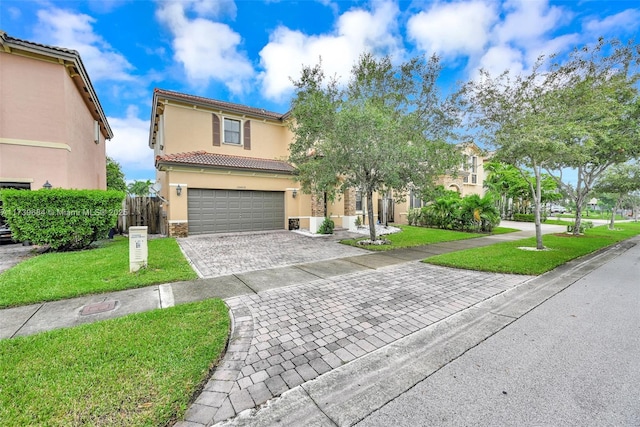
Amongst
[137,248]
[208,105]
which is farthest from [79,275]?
[208,105]

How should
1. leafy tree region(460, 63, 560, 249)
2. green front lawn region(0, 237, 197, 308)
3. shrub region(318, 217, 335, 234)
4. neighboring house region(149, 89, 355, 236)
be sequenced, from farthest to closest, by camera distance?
shrub region(318, 217, 335, 234) < neighboring house region(149, 89, 355, 236) < leafy tree region(460, 63, 560, 249) < green front lawn region(0, 237, 197, 308)

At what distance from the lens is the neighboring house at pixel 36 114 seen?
9.83m

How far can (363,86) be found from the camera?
11852 millimetres

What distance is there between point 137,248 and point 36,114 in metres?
8.85

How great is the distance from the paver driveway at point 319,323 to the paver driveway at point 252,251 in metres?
2.18

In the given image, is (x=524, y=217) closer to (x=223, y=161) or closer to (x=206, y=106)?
(x=223, y=161)

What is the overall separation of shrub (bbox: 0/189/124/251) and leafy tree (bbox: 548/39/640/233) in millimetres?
14647

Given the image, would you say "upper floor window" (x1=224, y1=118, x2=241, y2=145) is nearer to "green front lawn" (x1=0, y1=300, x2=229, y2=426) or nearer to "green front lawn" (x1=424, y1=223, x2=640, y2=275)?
"green front lawn" (x1=424, y1=223, x2=640, y2=275)

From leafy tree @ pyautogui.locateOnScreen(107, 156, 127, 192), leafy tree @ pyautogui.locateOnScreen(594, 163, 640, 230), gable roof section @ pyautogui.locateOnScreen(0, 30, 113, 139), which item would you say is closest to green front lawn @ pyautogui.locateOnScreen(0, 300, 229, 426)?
gable roof section @ pyautogui.locateOnScreen(0, 30, 113, 139)

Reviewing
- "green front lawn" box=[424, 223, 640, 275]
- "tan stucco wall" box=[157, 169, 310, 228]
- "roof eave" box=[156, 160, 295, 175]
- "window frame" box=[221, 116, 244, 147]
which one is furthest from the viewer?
"window frame" box=[221, 116, 244, 147]

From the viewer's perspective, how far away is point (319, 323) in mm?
3969

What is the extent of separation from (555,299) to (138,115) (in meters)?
27.0

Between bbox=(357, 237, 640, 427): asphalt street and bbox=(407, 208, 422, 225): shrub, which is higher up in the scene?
bbox=(407, 208, 422, 225): shrub

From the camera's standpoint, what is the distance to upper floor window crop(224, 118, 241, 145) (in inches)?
615
